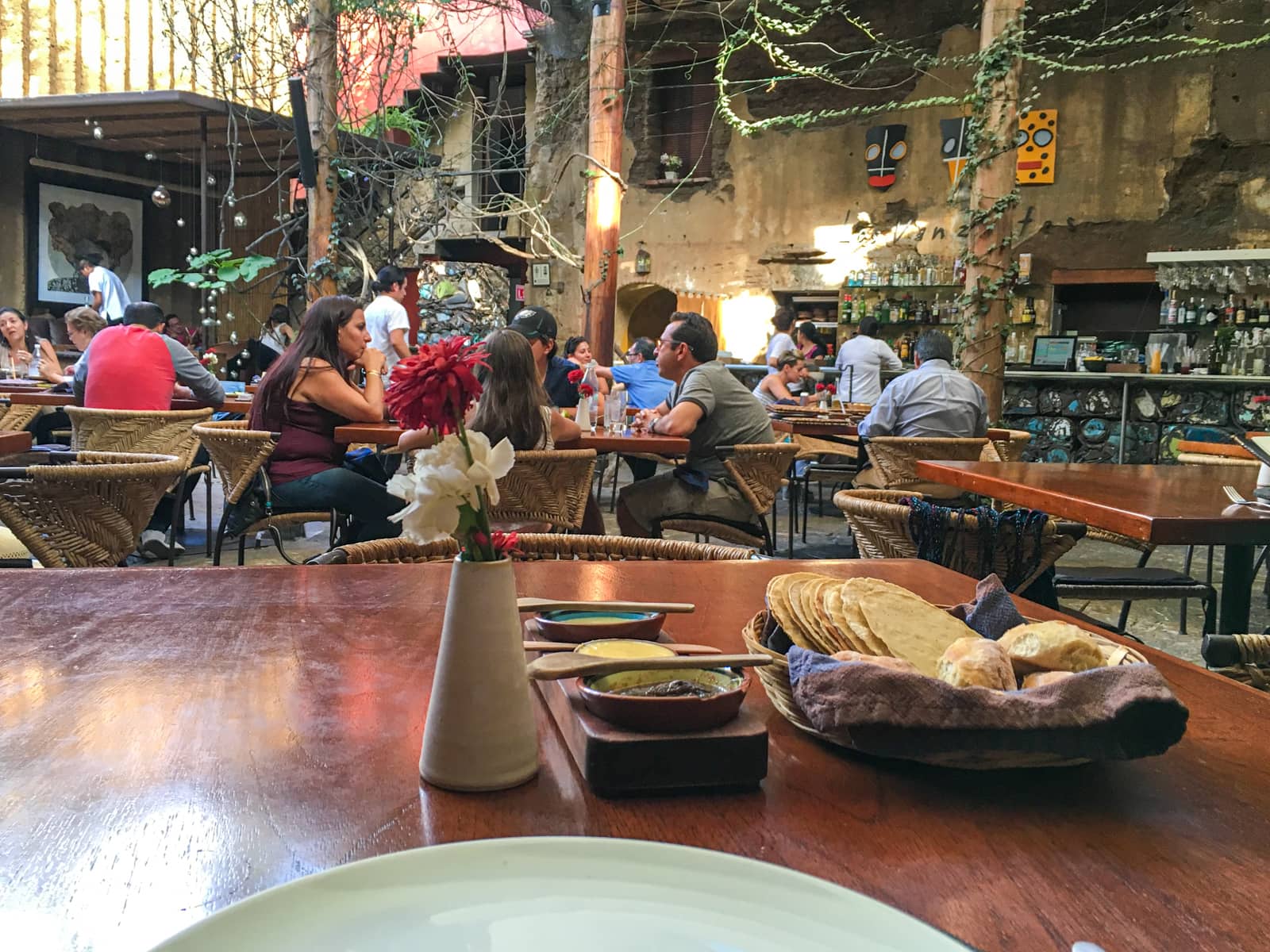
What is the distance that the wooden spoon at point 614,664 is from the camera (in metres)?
0.69

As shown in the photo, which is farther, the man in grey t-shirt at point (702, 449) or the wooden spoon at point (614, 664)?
the man in grey t-shirt at point (702, 449)

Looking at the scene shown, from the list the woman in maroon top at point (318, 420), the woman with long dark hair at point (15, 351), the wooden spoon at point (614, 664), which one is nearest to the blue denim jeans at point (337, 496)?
the woman in maroon top at point (318, 420)

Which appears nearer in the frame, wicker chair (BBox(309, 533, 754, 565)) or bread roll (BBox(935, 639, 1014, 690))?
bread roll (BBox(935, 639, 1014, 690))

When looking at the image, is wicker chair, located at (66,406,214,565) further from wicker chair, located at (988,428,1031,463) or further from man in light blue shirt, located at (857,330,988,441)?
wicker chair, located at (988,428,1031,463)

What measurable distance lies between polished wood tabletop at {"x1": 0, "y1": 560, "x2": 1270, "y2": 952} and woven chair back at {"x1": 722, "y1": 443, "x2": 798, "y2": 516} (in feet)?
9.89

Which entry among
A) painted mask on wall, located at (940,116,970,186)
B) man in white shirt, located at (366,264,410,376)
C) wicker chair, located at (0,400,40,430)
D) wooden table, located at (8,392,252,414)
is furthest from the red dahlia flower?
painted mask on wall, located at (940,116,970,186)

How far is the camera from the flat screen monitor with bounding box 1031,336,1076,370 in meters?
9.91

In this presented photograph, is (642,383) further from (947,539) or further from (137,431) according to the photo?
(947,539)

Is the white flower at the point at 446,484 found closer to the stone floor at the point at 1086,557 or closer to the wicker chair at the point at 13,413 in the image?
the stone floor at the point at 1086,557

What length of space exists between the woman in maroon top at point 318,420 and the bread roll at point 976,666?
3151 millimetres

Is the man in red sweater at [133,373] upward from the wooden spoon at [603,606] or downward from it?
upward

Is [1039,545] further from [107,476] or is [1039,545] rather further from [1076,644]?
[107,476]

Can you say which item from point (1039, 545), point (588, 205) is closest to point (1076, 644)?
point (1039, 545)

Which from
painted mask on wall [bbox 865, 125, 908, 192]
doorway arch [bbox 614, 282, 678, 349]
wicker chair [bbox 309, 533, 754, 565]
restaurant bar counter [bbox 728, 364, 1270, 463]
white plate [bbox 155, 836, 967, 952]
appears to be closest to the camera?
white plate [bbox 155, 836, 967, 952]
